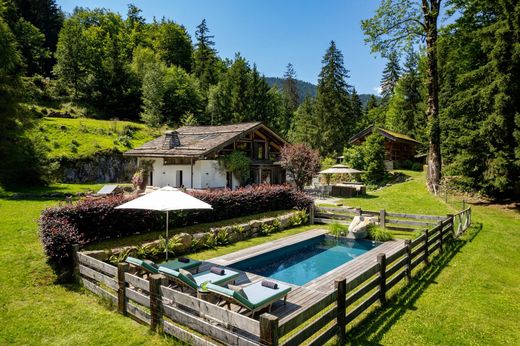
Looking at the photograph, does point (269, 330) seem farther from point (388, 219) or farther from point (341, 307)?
point (388, 219)

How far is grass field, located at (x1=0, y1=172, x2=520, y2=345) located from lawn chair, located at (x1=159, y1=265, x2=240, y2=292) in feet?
3.68

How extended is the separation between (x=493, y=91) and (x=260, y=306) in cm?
2019

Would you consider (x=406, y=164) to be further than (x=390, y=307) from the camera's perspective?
Yes

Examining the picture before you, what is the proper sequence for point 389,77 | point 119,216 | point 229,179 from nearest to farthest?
point 119,216
point 229,179
point 389,77

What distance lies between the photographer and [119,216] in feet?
35.2

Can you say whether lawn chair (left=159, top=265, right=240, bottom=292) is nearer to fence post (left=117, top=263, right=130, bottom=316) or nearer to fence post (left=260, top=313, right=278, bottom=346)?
fence post (left=117, top=263, right=130, bottom=316)

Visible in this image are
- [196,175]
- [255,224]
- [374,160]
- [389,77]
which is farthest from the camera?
[389,77]

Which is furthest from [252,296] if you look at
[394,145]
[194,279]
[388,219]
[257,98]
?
[257,98]

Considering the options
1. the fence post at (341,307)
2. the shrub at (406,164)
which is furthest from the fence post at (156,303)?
the shrub at (406,164)

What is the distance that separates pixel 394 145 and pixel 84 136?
35630 mm

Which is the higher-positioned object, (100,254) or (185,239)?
(100,254)

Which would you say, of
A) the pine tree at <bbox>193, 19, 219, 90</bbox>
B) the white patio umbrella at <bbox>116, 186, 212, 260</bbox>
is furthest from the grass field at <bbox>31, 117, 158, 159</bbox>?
the pine tree at <bbox>193, 19, 219, 90</bbox>

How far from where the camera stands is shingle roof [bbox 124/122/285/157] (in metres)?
21.9

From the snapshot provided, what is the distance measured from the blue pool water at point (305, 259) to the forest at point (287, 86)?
11184mm
